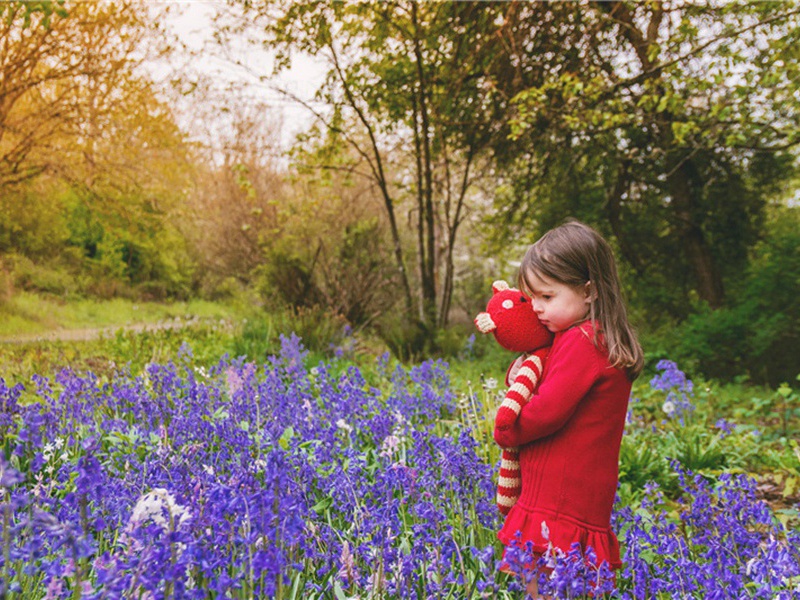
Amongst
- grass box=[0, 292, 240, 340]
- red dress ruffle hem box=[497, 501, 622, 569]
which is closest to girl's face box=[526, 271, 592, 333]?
red dress ruffle hem box=[497, 501, 622, 569]

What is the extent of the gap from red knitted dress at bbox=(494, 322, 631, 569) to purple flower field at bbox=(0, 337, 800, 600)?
18cm

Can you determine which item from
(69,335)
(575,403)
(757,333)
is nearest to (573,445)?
(575,403)

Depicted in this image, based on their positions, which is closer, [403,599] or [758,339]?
[403,599]

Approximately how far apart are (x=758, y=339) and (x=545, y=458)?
6.69m

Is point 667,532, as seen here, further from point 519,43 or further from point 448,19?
point 448,19

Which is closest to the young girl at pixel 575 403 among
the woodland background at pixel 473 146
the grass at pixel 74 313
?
the woodland background at pixel 473 146

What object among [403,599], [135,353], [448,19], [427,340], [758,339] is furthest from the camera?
[448,19]

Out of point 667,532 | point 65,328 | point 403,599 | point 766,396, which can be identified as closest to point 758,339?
point 766,396

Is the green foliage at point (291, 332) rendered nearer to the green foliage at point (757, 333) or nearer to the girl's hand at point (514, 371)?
the green foliage at point (757, 333)

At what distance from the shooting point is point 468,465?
2.38 metres

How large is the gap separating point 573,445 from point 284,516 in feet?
3.47

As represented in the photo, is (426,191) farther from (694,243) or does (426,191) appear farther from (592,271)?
(592,271)

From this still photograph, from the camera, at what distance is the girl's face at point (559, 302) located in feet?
7.04

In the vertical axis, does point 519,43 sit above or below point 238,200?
above
